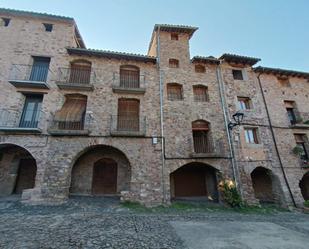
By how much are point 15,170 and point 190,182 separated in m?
10.9

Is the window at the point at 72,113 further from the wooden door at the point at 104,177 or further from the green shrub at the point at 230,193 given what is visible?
the green shrub at the point at 230,193

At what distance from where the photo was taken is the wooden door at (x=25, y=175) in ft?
31.9

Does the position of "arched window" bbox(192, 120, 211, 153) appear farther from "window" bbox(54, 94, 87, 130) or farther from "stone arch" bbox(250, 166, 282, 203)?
"window" bbox(54, 94, 87, 130)

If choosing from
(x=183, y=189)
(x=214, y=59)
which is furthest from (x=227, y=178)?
(x=214, y=59)

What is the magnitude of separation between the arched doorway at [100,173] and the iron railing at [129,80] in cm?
429

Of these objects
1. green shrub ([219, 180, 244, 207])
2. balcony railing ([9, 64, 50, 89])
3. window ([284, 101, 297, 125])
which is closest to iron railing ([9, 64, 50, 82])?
balcony railing ([9, 64, 50, 89])

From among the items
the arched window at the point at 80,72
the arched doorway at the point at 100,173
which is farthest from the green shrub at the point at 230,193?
the arched window at the point at 80,72

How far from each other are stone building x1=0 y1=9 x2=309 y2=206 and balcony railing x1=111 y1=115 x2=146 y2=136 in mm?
63

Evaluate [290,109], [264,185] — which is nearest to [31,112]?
[264,185]

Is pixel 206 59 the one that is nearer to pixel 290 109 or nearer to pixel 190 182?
pixel 290 109

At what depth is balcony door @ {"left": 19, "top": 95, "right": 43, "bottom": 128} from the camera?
9469mm

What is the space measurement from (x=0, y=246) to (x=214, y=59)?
1414 cm

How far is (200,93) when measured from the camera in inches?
467

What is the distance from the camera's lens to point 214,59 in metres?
12.3
